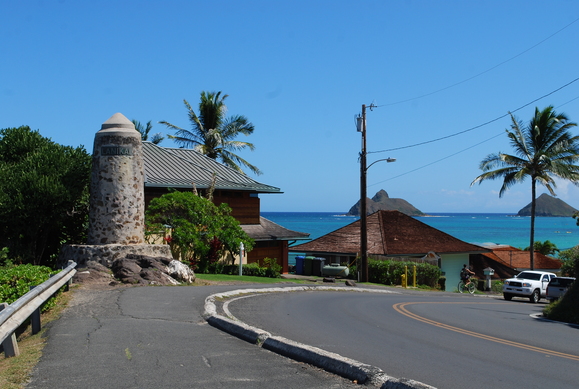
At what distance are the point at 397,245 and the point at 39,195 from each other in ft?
85.9

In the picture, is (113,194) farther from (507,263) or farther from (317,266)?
(507,263)

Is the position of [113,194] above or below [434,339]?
above

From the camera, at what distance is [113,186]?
62.8 ft

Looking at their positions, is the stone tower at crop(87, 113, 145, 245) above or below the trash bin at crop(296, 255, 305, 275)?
above

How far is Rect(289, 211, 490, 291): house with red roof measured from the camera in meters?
39.7

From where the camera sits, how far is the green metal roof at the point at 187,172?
3058 centimetres

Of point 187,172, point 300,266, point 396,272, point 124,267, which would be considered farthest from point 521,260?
point 124,267

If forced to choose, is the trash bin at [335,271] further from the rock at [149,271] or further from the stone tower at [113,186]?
the stone tower at [113,186]

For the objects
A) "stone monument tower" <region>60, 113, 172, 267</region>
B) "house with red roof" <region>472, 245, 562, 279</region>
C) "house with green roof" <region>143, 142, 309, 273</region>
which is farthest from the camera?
"house with red roof" <region>472, 245, 562, 279</region>

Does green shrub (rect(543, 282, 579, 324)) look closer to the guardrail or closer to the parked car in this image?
the parked car

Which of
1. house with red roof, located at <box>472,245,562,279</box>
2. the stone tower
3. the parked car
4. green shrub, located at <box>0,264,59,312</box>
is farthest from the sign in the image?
house with red roof, located at <box>472,245,562,279</box>

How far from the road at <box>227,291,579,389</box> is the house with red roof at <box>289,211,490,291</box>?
70.6 feet

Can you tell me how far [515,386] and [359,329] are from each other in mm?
5171

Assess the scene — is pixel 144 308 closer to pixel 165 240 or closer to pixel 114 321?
pixel 114 321
